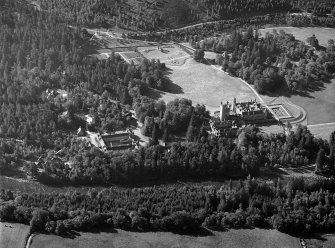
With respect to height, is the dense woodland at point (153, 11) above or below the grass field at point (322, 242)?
above

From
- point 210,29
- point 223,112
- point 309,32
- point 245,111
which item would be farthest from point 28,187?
point 309,32

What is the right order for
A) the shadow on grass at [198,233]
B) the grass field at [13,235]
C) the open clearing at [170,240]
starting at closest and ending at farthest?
1. the grass field at [13,235]
2. the open clearing at [170,240]
3. the shadow on grass at [198,233]

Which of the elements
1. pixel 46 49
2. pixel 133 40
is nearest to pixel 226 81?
pixel 133 40

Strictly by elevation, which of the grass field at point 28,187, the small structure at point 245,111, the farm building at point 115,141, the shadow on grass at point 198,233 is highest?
the small structure at point 245,111

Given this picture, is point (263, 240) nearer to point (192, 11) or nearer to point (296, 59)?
point (296, 59)

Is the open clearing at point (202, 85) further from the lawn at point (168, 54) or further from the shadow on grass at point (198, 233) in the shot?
the shadow on grass at point (198, 233)

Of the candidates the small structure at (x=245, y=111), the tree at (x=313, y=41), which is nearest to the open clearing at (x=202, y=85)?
the small structure at (x=245, y=111)
